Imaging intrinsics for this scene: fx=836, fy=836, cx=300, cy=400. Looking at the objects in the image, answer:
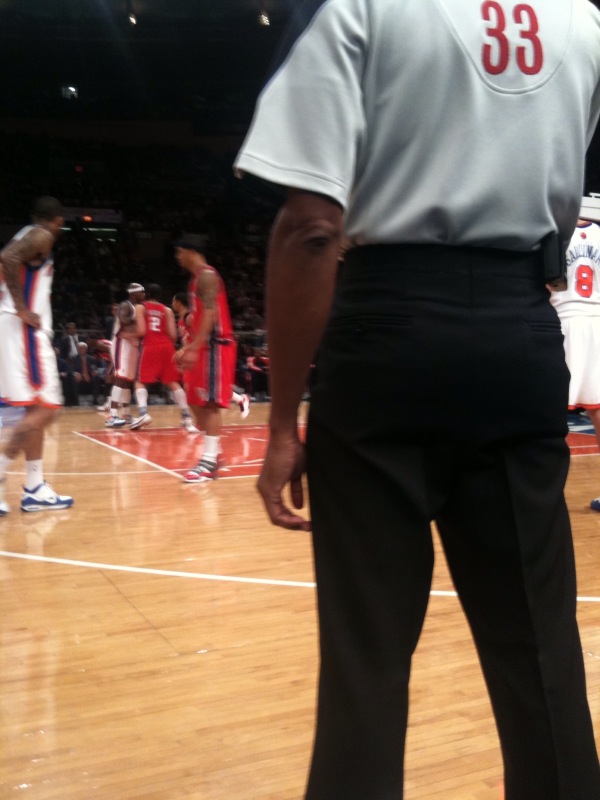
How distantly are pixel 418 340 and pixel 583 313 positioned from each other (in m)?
4.22

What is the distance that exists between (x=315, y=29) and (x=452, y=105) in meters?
0.22

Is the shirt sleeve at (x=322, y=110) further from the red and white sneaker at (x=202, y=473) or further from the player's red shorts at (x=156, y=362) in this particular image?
the player's red shorts at (x=156, y=362)

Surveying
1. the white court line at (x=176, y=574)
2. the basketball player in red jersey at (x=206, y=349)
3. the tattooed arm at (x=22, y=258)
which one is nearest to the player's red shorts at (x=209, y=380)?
the basketball player in red jersey at (x=206, y=349)

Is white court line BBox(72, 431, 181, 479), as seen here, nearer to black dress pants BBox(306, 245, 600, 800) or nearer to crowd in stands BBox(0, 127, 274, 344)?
black dress pants BBox(306, 245, 600, 800)

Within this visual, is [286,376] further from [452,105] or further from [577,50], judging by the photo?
[577,50]

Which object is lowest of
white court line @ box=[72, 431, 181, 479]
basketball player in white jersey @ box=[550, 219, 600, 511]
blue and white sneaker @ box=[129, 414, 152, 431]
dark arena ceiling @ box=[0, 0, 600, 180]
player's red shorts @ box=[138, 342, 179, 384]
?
white court line @ box=[72, 431, 181, 479]

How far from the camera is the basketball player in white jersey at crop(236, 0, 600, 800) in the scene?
46.0 inches

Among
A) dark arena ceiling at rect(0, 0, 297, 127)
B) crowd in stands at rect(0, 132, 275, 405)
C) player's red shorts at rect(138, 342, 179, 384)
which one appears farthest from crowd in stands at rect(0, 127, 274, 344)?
player's red shorts at rect(138, 342, 179, 384)

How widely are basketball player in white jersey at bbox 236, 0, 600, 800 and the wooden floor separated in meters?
0.92

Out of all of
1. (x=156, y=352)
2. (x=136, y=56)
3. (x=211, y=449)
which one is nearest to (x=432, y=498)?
(x=211, y=449)

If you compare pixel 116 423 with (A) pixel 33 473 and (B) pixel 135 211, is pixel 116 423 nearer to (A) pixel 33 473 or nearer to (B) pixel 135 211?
(A) pixel 33 473

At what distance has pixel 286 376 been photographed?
4.01 feet

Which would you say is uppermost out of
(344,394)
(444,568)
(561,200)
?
(561,200)

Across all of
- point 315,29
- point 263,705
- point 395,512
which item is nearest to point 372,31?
point 315,29
